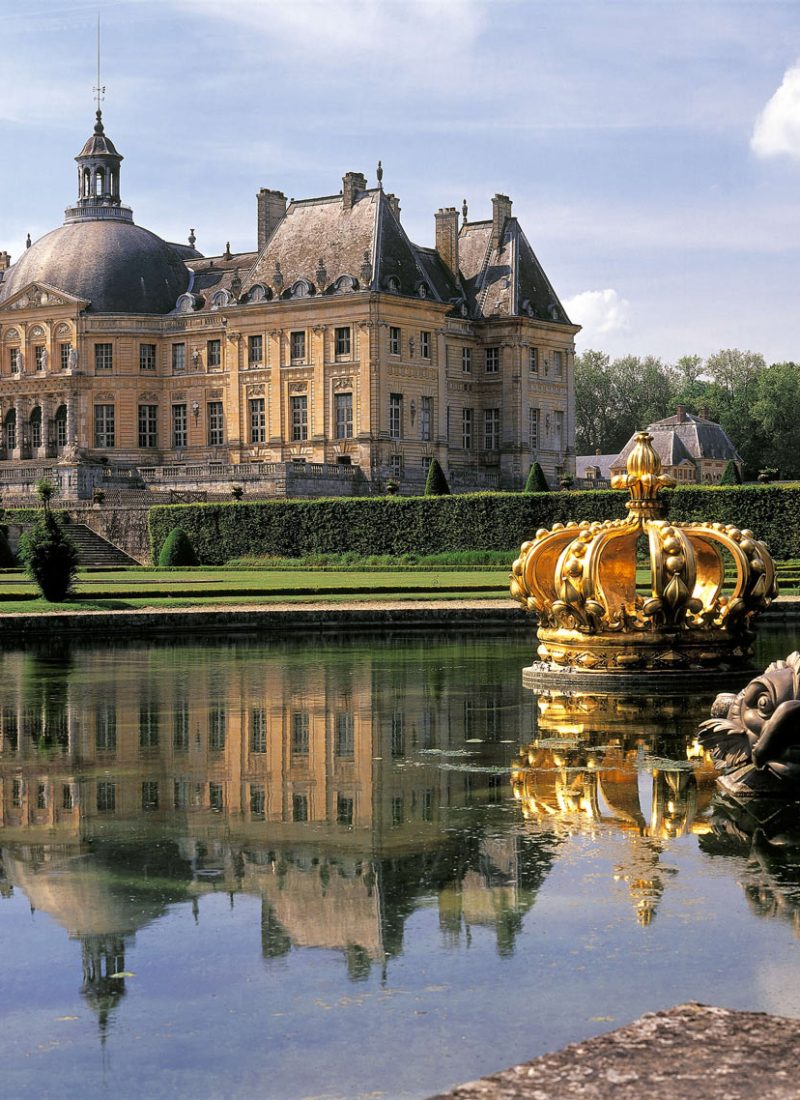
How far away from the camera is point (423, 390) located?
6956cm

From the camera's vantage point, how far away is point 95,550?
5434 centimetres

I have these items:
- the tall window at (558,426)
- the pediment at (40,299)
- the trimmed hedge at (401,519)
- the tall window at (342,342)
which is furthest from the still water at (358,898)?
the pediment at (40,299)

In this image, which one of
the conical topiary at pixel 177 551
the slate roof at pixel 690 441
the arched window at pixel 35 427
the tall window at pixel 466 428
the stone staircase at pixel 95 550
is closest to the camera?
the conical topiary at pixel 177 551

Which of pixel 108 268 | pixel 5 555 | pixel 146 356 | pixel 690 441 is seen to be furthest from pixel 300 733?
pixel 690 441

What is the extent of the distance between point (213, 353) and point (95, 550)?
21535 mm

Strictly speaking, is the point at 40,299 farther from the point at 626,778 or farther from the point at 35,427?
the point at 626,778

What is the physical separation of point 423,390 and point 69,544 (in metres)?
40.5

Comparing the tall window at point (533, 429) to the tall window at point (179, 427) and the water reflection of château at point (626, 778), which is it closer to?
the tall window at point (179, 427)

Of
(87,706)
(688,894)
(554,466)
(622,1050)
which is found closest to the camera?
(622,1050)

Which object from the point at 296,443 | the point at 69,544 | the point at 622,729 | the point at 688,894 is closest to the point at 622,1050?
the point at 688,894

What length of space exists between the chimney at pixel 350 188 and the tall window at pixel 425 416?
29.0ft

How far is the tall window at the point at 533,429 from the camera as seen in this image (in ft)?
241

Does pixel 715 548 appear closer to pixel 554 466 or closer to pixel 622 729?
pixel 622 729

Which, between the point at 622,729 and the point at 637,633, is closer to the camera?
the point at 622,729
